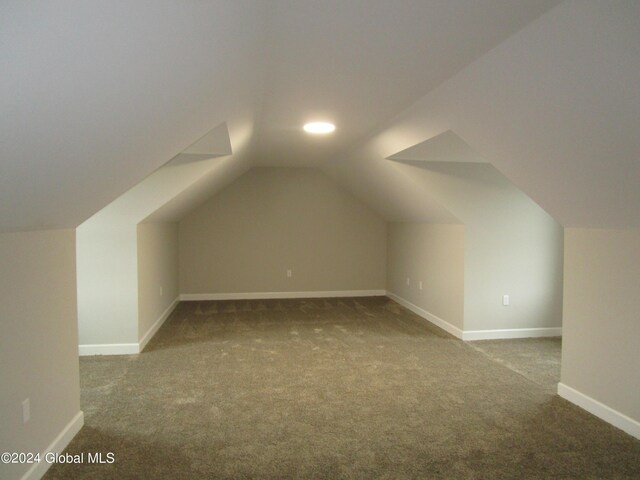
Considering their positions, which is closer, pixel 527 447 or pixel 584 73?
pixel 584 73

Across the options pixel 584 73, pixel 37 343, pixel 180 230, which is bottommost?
pixel 37 343

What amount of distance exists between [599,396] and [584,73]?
2221mm

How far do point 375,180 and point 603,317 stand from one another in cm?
315

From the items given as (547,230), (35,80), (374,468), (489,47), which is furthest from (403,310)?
(35,80)

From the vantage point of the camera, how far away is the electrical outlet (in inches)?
81.0

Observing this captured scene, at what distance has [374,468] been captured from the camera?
2.25 m

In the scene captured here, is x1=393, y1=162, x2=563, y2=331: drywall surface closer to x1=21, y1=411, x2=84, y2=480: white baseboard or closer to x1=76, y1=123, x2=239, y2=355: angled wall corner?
x1=76, y1=123, x2=239, y2=355: angled wall corner

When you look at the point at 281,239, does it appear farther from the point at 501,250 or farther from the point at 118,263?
the point at 501,250

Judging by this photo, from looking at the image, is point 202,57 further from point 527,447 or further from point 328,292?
point 328,292

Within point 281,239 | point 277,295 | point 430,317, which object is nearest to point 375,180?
point 430,317

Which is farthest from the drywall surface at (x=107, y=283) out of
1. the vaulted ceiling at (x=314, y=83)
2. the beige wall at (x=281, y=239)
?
the beige wall at (x=281, y=239)

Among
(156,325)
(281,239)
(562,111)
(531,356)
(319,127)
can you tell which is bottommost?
(531,356)

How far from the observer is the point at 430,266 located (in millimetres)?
5621

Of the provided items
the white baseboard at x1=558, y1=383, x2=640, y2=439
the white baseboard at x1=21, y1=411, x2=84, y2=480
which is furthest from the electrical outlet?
the white baseboard at x1=558, y1=383, x2=640, y2=439
